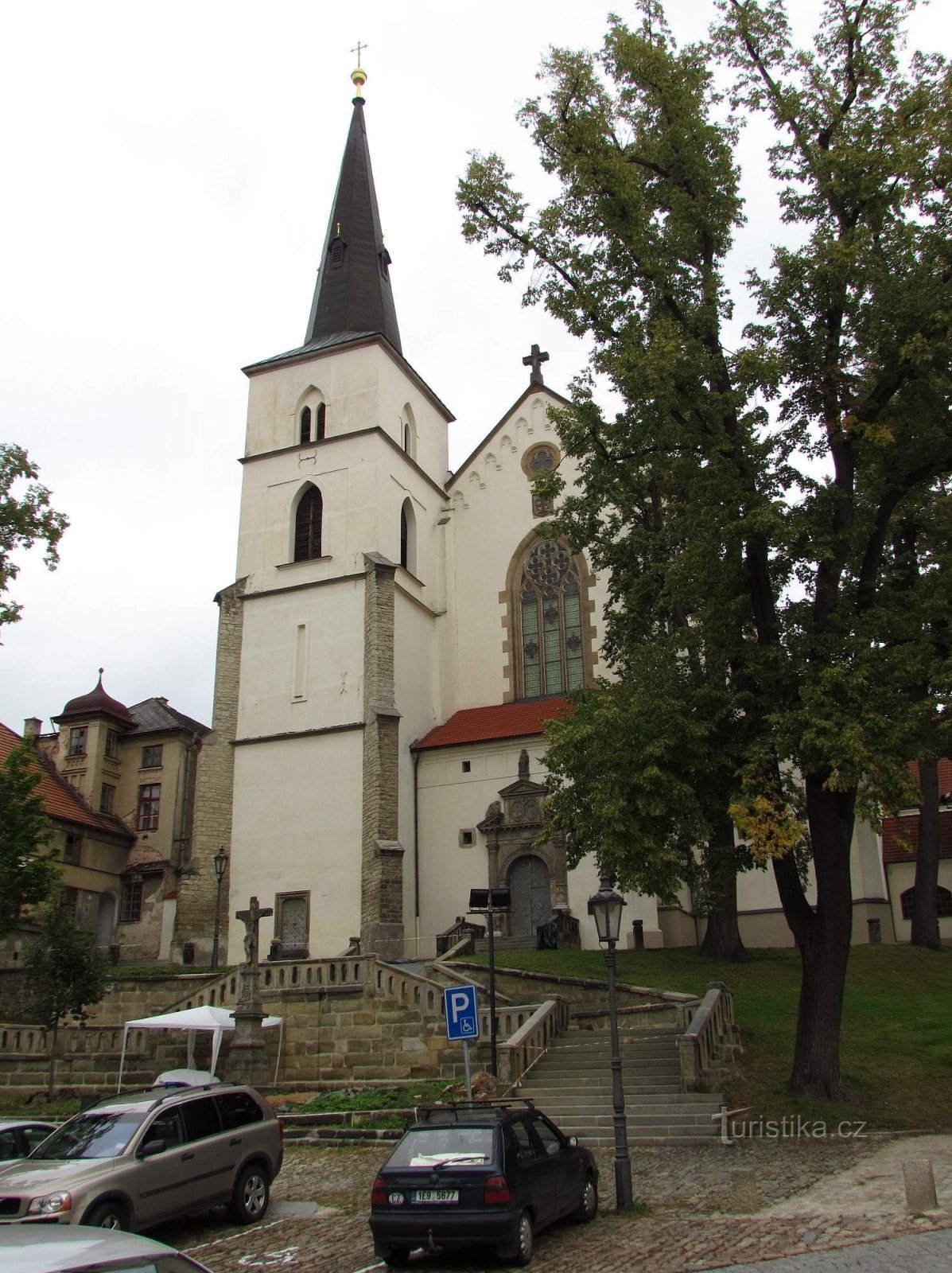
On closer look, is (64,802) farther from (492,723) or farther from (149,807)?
(492,723)

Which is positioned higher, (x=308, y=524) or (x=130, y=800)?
(x=308, y=524)

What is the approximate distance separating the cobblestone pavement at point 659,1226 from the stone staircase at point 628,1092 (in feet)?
3.48

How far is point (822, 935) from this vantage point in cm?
1527

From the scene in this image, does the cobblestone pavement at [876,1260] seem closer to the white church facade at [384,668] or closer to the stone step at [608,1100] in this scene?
the stone step at [608,1100]

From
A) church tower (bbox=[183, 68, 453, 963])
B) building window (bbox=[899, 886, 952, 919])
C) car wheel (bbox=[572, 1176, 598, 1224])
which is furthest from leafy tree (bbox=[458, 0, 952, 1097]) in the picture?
building window (bbox=[899, 886, 952, 919])

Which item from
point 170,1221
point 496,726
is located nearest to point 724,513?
point 170,1221

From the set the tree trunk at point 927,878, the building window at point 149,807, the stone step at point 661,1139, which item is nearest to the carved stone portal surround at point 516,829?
the tree trunk at point 927,878

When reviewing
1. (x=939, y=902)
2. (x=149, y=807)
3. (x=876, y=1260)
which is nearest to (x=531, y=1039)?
(x=876, y=1260)

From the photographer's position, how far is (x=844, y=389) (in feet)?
52.6

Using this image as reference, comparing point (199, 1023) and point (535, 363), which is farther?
point (535, 363)

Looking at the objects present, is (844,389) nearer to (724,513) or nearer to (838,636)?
(724,513)

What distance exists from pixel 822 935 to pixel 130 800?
101ft

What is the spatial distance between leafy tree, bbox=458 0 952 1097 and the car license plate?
7.13m

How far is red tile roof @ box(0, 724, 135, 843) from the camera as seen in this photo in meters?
35.7
